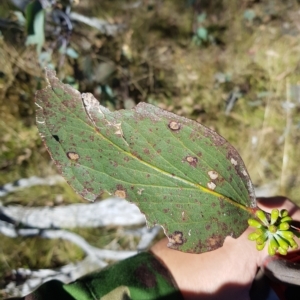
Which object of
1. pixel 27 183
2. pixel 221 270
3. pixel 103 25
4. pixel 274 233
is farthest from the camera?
pixel 103 25

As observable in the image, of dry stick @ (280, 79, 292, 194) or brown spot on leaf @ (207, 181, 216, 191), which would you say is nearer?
brown spot on leaf @ (207, 181, 216, 191)

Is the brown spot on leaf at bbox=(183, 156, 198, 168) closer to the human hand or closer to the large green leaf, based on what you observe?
the large green leaf

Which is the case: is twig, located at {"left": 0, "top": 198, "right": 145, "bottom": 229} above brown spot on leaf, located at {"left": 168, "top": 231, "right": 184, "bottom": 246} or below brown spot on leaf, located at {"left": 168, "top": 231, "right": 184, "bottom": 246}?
below

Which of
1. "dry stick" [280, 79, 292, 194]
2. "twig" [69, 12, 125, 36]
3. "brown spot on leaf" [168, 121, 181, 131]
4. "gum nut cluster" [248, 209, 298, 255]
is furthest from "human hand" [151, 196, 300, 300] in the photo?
"twig" [69, 12, 125, 36]

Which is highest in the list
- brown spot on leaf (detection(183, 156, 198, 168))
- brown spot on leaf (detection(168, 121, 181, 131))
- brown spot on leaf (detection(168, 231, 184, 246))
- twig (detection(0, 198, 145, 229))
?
brown spot on leaf (detection(168, 121, 181, 131))

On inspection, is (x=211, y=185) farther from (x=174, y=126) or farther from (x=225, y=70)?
(x=225, y=70)

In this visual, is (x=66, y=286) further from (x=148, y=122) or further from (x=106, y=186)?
(x=148, y=122)

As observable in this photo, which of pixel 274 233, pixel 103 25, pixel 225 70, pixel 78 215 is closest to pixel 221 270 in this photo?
pixel 274 233
